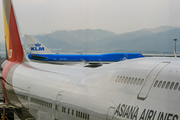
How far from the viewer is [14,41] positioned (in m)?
5.62

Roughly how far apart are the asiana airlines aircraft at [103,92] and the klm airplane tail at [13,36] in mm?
916

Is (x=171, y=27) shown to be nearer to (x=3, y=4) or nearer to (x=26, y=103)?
(x=26, y=103)

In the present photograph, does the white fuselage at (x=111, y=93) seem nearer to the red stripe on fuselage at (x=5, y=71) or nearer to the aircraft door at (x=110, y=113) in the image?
the aircraft door at (x=110, y=113)

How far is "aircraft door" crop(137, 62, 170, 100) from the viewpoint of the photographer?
7.11 feet

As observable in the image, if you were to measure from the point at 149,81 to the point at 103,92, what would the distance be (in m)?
0.61

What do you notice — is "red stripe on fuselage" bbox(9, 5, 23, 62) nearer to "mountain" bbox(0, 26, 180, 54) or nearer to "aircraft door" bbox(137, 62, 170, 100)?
"mountain" bbox(0, 26, 180, 54)

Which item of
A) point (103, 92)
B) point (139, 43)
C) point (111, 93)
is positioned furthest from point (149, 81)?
point (139, 43)

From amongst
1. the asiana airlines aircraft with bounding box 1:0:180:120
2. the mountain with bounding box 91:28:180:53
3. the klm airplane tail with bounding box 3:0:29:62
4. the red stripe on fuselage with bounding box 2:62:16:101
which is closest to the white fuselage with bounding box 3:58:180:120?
the asiana airlines aircraft with bounding box 1:0:180:120

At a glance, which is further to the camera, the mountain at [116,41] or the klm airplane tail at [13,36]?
the klm airplane tail at [13,36]

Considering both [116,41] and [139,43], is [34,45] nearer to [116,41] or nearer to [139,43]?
[116,41]

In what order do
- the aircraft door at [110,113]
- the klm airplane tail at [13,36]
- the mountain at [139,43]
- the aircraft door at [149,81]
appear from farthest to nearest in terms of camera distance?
the klm airplane tail at [13,36] → the mountain at [139,43] → the aircraft door at [110,113] → the aircraft door at [149,81]

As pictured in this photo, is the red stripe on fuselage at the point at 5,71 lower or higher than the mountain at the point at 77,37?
lower

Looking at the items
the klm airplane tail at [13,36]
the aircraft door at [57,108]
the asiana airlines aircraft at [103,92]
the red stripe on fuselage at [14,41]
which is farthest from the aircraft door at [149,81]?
the red stripe on fuselage at [14,41]

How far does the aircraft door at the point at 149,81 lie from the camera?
2.17 metres
